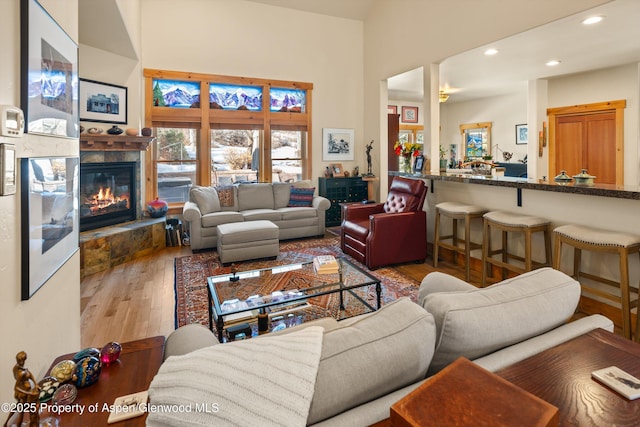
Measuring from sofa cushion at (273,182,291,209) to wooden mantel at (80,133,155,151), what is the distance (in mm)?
2013

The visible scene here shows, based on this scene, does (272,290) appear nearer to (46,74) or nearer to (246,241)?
(246,241)

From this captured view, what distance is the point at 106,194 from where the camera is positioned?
4.81 m

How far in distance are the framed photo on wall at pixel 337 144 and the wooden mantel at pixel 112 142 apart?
123 inches

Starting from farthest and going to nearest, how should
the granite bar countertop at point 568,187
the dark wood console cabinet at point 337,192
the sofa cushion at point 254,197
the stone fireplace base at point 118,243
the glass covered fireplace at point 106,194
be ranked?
the dark wood console cabinet at point 337,192 → the sofa cushion at point 254,197 → the glass covered fireplace at point 106,194 → the stone fireplace base at point 118,243 → the granite bar countertop at point 568,187

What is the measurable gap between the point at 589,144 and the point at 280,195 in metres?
5.85

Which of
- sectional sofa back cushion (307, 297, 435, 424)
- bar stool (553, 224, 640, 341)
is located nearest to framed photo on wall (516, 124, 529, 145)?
bar stool (553, 224, 640, 341)

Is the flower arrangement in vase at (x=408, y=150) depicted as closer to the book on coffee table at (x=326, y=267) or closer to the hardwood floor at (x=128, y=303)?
the book on coffee table at (x=326, y=267)

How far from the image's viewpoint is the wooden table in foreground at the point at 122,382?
3.17 ft

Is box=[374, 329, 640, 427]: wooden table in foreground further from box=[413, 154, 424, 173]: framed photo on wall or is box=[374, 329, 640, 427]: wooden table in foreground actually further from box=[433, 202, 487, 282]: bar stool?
box=[413, 154, 424, 173]: framed photo on wall

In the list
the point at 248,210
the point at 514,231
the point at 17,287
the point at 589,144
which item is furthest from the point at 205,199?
the point at 589,144

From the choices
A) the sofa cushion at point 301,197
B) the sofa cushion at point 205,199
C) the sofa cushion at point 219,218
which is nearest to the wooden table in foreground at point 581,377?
the sofa cushion at point 219,218

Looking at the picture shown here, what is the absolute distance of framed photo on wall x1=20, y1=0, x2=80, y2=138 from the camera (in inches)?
49.5

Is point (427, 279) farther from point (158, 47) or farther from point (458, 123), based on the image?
point (458, 123)

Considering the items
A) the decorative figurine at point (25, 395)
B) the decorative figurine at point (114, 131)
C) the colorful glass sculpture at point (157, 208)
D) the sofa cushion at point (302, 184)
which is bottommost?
the decorative figurine at point (25, 395)
